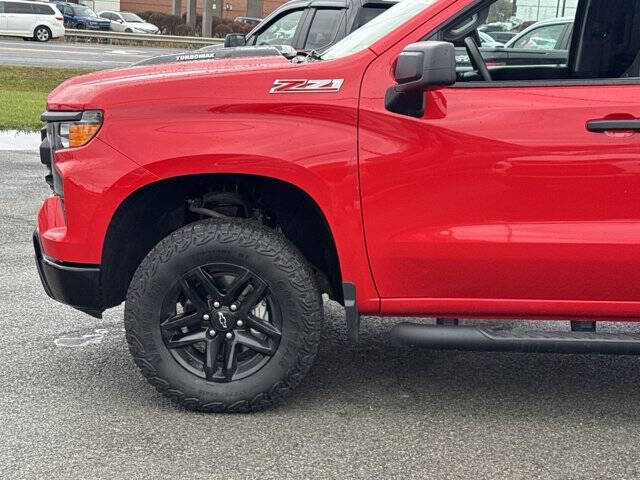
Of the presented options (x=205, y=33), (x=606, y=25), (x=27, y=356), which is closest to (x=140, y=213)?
(x=27, y=356)

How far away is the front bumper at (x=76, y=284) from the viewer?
3904 millimetres

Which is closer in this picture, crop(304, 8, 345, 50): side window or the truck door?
the truck door

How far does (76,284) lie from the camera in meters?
3.91

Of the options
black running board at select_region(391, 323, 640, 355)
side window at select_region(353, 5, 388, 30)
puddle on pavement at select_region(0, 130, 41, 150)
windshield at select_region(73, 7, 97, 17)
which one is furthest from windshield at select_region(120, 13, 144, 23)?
black running board at select_region(391, 323, 640, 355)

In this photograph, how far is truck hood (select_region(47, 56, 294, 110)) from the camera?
386 centimetres

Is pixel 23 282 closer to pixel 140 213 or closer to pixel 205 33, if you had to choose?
pixel 140 213

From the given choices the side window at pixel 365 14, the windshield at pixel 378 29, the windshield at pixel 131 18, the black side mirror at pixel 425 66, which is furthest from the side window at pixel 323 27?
the windshield at pixel 131 18

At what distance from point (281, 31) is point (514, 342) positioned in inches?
317

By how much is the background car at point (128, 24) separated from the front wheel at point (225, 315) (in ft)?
147

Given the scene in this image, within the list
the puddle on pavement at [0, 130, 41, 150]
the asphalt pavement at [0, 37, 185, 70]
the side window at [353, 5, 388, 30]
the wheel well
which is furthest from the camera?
the asphalt pavement at [0, 37, 185, 70]

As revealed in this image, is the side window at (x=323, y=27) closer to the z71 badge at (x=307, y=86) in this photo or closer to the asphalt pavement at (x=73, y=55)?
the z71 badge at (x=307, y=86)

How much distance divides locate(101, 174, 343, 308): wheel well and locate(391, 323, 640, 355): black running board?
0.49 meters

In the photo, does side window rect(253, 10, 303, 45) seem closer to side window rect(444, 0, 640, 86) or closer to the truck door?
side window rect(444, 0, 640, 86)

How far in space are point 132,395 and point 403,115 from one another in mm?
1701
